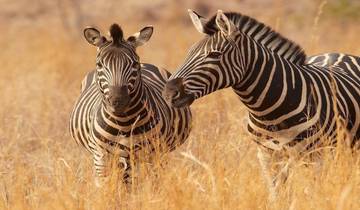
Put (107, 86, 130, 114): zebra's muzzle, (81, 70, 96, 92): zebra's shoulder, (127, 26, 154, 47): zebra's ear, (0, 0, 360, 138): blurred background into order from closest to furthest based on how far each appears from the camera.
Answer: (107, 86, 130, 114): zebra's muzzle
(127, 26, 154, 47): zebra's ear
(81, 70, 96, 92): zebra's shoulder
(0, 0, 360, 138): blurred background

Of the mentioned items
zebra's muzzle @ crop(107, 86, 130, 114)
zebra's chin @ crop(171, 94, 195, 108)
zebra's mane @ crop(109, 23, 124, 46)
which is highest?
zebra's mane @ crop(109, 23, 124, 46)

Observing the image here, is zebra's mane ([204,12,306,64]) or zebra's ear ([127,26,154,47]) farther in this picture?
zebra's ear ([127,26,154,47])

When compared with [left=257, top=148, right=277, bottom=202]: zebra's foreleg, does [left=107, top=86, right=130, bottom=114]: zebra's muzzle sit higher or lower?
higher

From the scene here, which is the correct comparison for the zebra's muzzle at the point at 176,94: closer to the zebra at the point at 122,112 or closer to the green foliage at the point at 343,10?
the zebra at the point at 122,112

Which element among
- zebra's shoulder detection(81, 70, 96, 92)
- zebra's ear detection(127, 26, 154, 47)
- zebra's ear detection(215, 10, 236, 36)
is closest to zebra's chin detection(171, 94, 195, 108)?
zebra's ear detection(215, 10, 236, 36)

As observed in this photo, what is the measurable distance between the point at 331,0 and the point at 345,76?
12.7 m

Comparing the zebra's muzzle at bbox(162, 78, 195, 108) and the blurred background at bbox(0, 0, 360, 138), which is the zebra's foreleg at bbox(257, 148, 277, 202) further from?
the blurred background at bbox(0, 0, 360, 138)

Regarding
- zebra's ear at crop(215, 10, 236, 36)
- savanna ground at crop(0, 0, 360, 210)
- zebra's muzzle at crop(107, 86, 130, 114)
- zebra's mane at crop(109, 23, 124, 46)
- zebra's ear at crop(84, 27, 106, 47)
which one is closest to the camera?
savanna ground at crop(0, 0, 360, 210)

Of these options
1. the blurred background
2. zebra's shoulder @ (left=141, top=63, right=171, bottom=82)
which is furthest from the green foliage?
zebra's shoulder @ (left=141, top=63, right=171, bottom=82)

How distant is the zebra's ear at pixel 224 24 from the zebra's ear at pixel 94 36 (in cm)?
101

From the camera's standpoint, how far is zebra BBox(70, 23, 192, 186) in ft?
19.6

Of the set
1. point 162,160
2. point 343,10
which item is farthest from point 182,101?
point 343,10

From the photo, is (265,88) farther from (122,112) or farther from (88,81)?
(88,81)

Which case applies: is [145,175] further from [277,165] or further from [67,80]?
[67,80]
